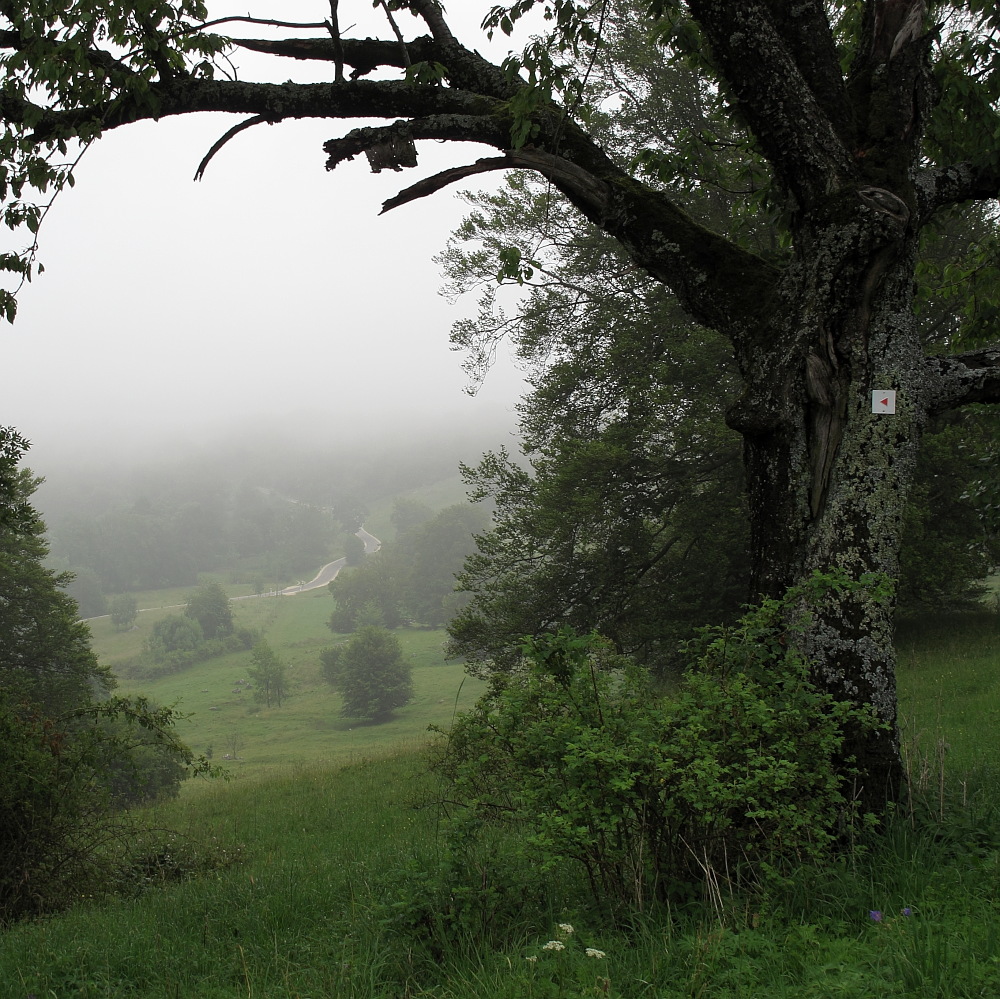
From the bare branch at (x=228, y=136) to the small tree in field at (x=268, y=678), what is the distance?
103589mm

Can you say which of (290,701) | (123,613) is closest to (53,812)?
(290,701)

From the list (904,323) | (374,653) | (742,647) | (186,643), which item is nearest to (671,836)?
(742,647)

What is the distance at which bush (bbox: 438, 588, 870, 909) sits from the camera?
3752mm

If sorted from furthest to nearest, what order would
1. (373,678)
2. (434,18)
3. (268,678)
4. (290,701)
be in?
(290,701), (268,678), (373,678), (434,18)

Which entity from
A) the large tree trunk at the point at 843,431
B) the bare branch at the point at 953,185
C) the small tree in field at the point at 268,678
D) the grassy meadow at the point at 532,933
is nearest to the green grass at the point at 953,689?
the grassy meadow at the point at 532,933

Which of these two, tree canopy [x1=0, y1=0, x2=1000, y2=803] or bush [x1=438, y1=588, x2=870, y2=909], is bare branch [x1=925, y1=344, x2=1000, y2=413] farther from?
bush [x1=438, y1=588, x2=870, y2=909]

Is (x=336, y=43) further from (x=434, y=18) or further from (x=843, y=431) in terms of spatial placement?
(x=843, y=431)

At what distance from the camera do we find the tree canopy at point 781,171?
16.2 ft

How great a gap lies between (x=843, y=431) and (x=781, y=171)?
6.11ft

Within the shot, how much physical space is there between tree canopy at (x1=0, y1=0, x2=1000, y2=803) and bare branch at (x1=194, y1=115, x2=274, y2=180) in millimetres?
33

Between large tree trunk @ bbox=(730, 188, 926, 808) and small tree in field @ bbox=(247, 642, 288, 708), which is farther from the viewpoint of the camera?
small tree in field @ bbox=(247, 642, 288, 708)

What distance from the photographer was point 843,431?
504 centimetres

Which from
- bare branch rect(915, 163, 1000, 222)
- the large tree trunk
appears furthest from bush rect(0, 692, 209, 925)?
bare branch rect(915, 163, 1000, 222)

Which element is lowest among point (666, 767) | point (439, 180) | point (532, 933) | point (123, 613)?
point (123, 613)
